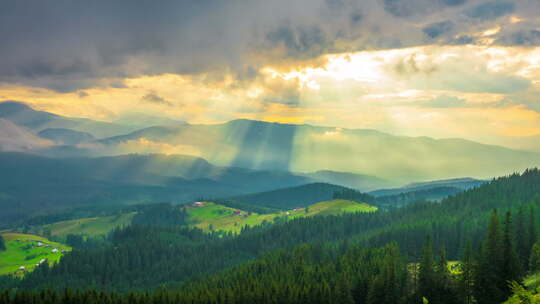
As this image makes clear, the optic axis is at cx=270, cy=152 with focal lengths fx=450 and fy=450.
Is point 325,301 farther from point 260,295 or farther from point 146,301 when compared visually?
point 146,301

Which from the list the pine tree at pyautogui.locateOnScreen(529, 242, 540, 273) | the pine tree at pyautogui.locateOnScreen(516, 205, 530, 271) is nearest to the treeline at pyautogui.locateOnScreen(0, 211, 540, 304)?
the pine tree at pyautogui.locateOnScreen(529, 242, 540, 273)

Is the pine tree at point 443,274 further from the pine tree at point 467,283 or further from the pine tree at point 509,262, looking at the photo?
the pine tree at point 509,262

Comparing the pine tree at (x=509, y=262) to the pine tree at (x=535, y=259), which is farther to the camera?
the pine tree at (x=509, y=262)

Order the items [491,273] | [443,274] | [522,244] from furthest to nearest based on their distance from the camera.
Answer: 1. [522,244]
2. [443,274]
3. [491,273]

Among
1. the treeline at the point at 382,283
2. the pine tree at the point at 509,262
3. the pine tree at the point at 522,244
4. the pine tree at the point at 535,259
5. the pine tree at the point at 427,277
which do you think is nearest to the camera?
the pine tree at the point at 535,259

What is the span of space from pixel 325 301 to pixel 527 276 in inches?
1958

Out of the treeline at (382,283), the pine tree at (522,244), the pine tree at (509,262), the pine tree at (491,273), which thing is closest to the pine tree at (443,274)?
the treeline at (382,283)

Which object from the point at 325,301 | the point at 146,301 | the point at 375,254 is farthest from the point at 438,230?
the point at 146,301

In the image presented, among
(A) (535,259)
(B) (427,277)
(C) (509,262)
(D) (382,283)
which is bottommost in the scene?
(D) (382,283)

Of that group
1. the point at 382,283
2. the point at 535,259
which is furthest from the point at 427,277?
the point at 535,259

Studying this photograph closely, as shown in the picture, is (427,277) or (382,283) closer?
(427,277)

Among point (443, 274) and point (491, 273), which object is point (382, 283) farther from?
point (491, 273)

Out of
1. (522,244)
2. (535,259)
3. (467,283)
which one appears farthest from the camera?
(522,244)

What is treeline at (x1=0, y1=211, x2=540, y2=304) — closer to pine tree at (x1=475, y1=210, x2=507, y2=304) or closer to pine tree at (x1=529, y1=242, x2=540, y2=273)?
pine tree at (x1=475, y1=210, x2=507, y2=304)
